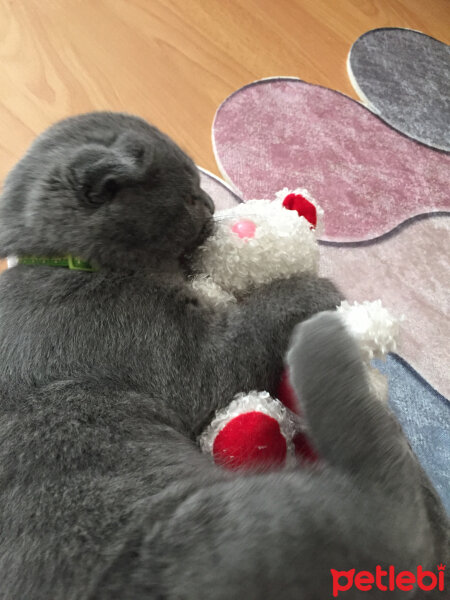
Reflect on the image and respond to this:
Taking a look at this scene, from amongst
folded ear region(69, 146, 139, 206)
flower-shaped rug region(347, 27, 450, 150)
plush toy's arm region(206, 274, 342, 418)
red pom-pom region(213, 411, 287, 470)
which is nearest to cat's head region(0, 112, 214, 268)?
folded ear region(69, 146, 139, 206)

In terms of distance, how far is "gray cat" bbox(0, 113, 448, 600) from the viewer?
536 millimetres

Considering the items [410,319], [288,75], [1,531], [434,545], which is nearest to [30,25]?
[288,75]

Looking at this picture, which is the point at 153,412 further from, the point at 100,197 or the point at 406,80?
the point at 406,80

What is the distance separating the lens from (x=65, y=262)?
75 cm

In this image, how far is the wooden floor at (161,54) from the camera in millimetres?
1455

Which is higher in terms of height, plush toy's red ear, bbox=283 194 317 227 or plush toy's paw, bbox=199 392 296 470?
plush toy's red ear, bbox=283 194 317 227

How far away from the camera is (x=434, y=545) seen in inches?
24.5

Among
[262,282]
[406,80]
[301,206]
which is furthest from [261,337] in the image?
[406,80]

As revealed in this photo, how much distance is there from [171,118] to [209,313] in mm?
877

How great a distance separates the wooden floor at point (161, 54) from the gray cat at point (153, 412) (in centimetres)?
67

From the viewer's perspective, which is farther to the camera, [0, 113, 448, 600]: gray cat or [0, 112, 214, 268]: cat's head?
[0, 112, 214, 268]: cat's head

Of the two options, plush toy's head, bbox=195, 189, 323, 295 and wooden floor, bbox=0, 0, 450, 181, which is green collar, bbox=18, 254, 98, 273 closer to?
plush toy's head, bbox=195, 189, 323, 295

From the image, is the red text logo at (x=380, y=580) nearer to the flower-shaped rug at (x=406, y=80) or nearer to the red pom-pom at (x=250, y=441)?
the red pom-pom at (x=250, y=441)

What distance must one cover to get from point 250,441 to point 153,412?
127 mm
